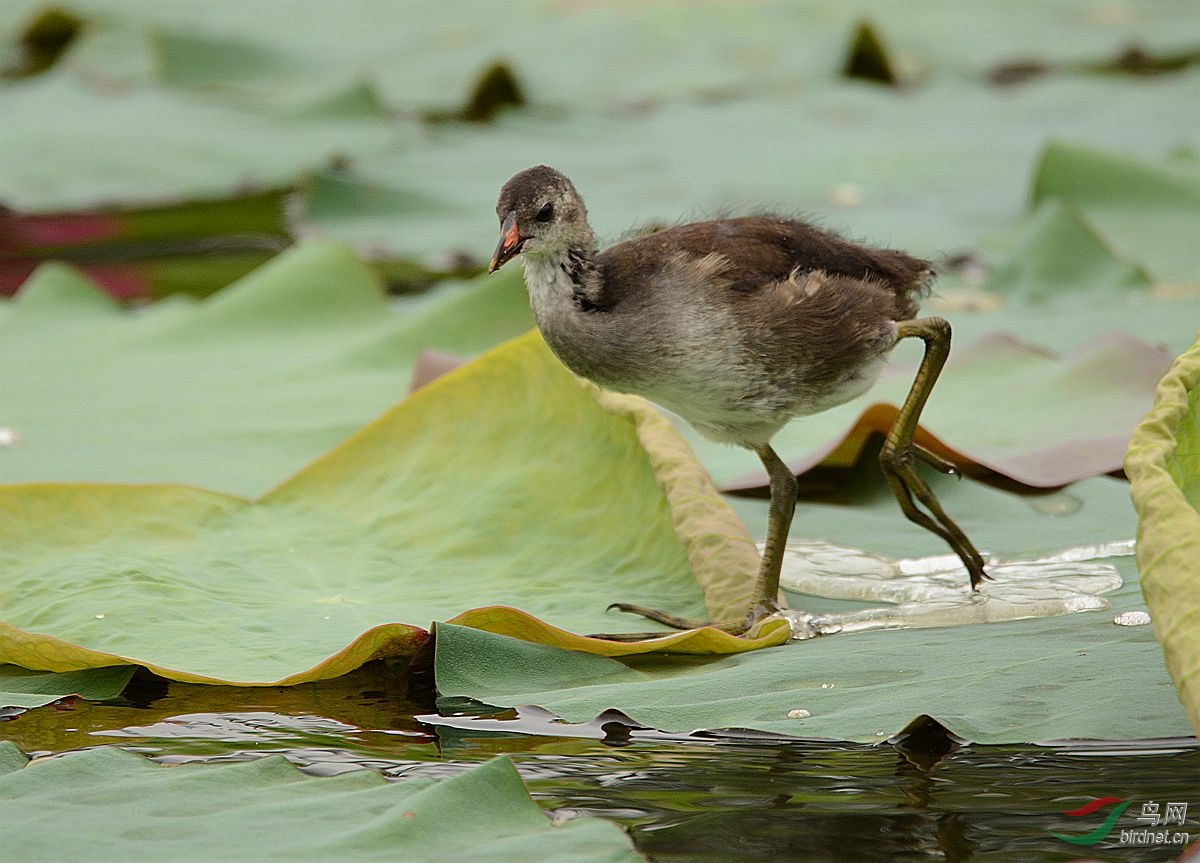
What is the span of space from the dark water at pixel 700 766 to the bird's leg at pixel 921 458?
2.25 feet

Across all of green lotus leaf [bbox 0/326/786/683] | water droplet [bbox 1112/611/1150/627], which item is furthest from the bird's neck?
water droplet [bbox 1112/611/1150/627]

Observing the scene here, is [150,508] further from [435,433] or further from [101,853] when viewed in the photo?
[101,853]

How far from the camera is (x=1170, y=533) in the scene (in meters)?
2.07

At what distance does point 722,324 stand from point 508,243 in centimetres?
43

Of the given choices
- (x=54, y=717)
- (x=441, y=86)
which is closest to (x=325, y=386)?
(x=54, y=717)

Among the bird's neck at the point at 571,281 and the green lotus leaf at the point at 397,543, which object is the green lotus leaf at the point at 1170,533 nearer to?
the green lotus leaf at the point at 397,543

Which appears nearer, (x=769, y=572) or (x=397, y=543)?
(x=769, y=572)

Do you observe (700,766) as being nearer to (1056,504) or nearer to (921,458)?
(921,458)

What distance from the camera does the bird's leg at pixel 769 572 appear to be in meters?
2.97

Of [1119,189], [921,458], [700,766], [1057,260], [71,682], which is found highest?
[1119,189]

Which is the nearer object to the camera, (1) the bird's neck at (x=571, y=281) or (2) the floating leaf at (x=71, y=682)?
(2) the floating leaf at (x=71, y=682)

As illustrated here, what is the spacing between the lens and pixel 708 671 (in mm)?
2760

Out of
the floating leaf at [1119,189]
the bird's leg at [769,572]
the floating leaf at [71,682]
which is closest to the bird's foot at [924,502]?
the bird's leg at [769,572]

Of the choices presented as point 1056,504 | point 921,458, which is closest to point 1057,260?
point 1056,504
